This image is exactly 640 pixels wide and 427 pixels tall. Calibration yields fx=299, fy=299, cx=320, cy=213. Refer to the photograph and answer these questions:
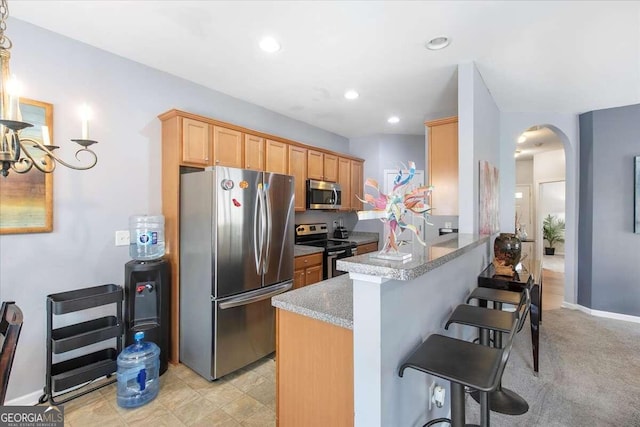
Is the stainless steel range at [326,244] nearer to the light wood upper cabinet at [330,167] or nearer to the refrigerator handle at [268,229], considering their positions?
the light wood upper cabinet at [330,167]

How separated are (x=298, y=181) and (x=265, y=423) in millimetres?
2726

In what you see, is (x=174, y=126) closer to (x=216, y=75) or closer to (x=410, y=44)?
(x=216, y=75)

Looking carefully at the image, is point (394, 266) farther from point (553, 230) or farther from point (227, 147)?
point (553, 230)

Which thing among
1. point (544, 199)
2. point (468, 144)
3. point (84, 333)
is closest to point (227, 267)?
point (84, 333)

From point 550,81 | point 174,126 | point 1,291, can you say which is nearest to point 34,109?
point 174,126

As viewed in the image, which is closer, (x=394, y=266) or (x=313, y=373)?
(x=394, y=266)

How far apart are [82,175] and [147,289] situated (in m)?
1.05

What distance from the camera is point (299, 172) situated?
13.2 ft

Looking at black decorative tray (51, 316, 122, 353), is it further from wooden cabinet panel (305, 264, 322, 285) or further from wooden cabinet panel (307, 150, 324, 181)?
wooden cabinet panel (307, 150, 324, 181)

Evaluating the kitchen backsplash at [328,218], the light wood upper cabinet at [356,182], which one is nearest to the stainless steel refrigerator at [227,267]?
the kitchen backsplash at [328,218]

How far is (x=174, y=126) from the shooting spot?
269cm

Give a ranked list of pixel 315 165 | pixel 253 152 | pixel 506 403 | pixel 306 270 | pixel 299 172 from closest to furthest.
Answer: pixel 506 403, pixel 253 152, pixel 306 270, pixel 299 172, pixel 315 165

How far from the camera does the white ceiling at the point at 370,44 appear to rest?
6.39ft

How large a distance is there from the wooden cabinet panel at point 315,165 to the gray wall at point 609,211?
361 centimetres
